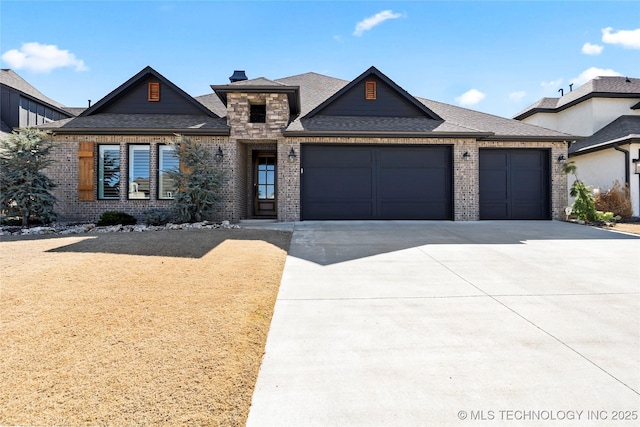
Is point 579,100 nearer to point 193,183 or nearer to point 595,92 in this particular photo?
point 595,92

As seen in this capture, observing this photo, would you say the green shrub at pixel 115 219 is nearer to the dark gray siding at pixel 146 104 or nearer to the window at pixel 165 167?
the window at pixel 165 167

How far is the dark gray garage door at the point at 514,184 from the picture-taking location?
38.4 feet

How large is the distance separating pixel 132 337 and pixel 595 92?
21.7 m

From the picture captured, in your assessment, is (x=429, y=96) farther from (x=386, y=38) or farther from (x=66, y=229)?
(x=66, y=229)

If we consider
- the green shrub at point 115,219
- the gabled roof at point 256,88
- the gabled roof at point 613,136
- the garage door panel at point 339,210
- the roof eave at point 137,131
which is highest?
Answer: the gabled roof at point 256,88

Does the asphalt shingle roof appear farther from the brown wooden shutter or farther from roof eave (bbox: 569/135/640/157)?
roof eave (bbox: 569/135/640/157)

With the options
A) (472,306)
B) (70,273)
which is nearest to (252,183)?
(70,273)

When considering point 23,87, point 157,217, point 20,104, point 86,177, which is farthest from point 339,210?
point 23,87

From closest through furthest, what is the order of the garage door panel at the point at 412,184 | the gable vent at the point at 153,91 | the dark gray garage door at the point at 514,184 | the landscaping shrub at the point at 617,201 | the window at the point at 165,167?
the window at the point at 165,167 → the garage door panel at the point at 412,184 → the gable vent at the point at 153,91 → the dark gray garage door at the point at 514,184 → the landscaping shrub at the point at 617,201

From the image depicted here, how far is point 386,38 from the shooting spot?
11938 mm

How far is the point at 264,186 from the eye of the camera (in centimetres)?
1279

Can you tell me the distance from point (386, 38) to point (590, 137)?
11.8 m

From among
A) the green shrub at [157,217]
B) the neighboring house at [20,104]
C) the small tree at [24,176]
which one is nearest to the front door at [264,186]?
the green shrub at [157,217]

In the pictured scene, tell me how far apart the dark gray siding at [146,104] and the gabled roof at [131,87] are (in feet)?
0.19
